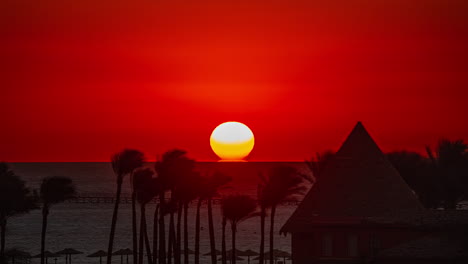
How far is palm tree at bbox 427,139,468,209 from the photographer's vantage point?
4065 inches

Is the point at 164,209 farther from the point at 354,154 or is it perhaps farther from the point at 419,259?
the point at 419,259

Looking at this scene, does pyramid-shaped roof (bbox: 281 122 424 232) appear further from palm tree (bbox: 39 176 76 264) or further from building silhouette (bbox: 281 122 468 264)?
palm tree (bbox: 39 176 76 264)

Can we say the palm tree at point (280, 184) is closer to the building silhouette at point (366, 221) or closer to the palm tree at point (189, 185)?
the palm tree at point (189, 185)

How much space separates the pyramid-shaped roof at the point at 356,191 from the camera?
245ft

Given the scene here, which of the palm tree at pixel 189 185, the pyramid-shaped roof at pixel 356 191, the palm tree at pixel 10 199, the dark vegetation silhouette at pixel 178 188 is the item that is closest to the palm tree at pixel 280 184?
the dark vegetation silhouette at pixel 178 188

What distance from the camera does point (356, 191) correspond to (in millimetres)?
76312

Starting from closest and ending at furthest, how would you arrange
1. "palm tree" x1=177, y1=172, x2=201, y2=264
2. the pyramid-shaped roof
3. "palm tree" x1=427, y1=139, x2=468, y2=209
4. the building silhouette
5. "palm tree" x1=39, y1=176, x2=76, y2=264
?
the building silhouette, the pyramid-shaped roof, "palm tree" x1=39, y1=176, x2=76, y2=264, "palm tree" x1=177, y1=172, x2=201, y2=264, "palm tree" x1=427, y1=139, x2=468, y2=209

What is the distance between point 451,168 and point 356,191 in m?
32.3

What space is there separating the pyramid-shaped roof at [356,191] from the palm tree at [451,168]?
26.9m

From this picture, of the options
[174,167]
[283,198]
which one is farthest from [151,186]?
[283,198]

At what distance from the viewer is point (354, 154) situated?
256 feet

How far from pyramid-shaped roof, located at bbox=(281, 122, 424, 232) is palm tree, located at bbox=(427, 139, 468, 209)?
2687cm

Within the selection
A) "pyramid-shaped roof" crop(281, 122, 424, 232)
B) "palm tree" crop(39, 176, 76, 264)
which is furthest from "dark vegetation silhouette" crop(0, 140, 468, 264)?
"pyramid-shaped roof" crop(281, 122, 424, 232)

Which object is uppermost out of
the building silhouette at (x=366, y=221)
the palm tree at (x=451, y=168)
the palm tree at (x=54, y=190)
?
the palm tree at (x=451, y=168)
